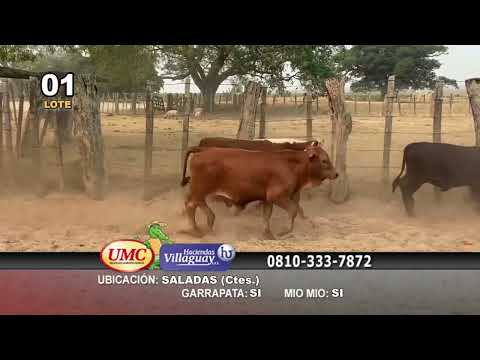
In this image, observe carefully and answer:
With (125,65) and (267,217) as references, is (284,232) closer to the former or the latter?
(267,217)

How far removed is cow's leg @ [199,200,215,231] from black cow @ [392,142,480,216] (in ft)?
7.17

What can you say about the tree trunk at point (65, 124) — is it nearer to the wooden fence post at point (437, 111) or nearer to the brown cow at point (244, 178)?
the brown cow at point (244, 178)

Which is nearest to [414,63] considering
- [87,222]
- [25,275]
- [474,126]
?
[474,126]

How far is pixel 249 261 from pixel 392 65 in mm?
3023

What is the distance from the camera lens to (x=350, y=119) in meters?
7.57

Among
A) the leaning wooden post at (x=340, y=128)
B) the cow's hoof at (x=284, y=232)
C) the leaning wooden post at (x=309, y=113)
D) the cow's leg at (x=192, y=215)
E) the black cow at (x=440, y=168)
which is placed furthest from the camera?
the leaning wooden post at (x=309, y=113)

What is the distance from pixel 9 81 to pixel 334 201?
3919 mm

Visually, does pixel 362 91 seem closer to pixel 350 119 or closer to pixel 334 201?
pixel 350 119

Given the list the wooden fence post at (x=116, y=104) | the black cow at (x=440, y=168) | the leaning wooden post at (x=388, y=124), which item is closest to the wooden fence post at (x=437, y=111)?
the leaning wooden post at (x=388, y=124)

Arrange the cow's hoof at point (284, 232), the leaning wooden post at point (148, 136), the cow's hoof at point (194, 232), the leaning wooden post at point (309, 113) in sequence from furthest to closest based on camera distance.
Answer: the leaning wooden post at point (309, 113) → the leaning wooden post at point (148, 136) → the cow's hoof at point (284, 232) → the cow's hoof at point (194, 232)

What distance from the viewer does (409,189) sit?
6.93m

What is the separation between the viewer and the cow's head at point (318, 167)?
21.0 ft

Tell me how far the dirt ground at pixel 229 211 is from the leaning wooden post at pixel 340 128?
14 centimetres

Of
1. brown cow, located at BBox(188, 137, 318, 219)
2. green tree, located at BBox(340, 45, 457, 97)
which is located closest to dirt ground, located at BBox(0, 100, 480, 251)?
brown cow, located at BBox(188, 137, 318, 219)
